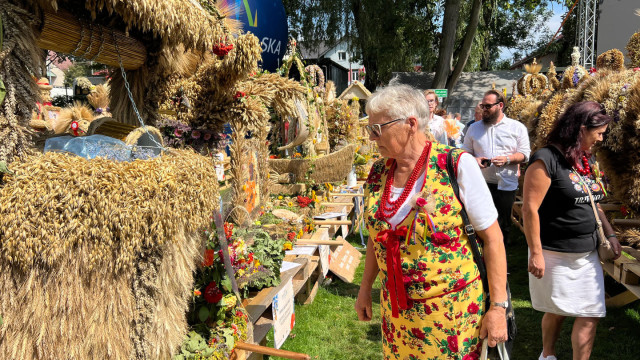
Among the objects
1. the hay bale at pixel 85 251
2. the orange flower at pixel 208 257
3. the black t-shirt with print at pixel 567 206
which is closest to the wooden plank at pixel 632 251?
the black t-shirt with print at pixel 567 206

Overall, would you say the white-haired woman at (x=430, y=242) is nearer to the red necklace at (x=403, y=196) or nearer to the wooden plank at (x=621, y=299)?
the red necklace at (x=403, y=196)

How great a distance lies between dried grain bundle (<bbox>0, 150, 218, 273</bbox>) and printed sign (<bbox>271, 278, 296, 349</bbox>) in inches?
55.1

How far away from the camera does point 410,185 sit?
5.99ft

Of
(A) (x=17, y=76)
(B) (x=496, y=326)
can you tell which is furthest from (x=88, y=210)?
(B) (x=496, y=326)

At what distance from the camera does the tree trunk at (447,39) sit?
12.7m

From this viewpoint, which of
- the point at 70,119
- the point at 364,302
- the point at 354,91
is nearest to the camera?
the point at 364,302

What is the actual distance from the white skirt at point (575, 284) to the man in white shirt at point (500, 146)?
155cm

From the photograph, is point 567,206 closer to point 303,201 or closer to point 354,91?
point 303,201

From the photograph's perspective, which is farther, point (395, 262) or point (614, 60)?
point (614, 60)

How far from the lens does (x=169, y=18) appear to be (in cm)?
196

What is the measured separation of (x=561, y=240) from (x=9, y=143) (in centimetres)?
264

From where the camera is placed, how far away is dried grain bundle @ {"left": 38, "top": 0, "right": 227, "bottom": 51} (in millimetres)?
1801

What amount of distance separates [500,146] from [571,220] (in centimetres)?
168

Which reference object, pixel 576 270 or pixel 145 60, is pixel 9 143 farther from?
pixel 576 270
